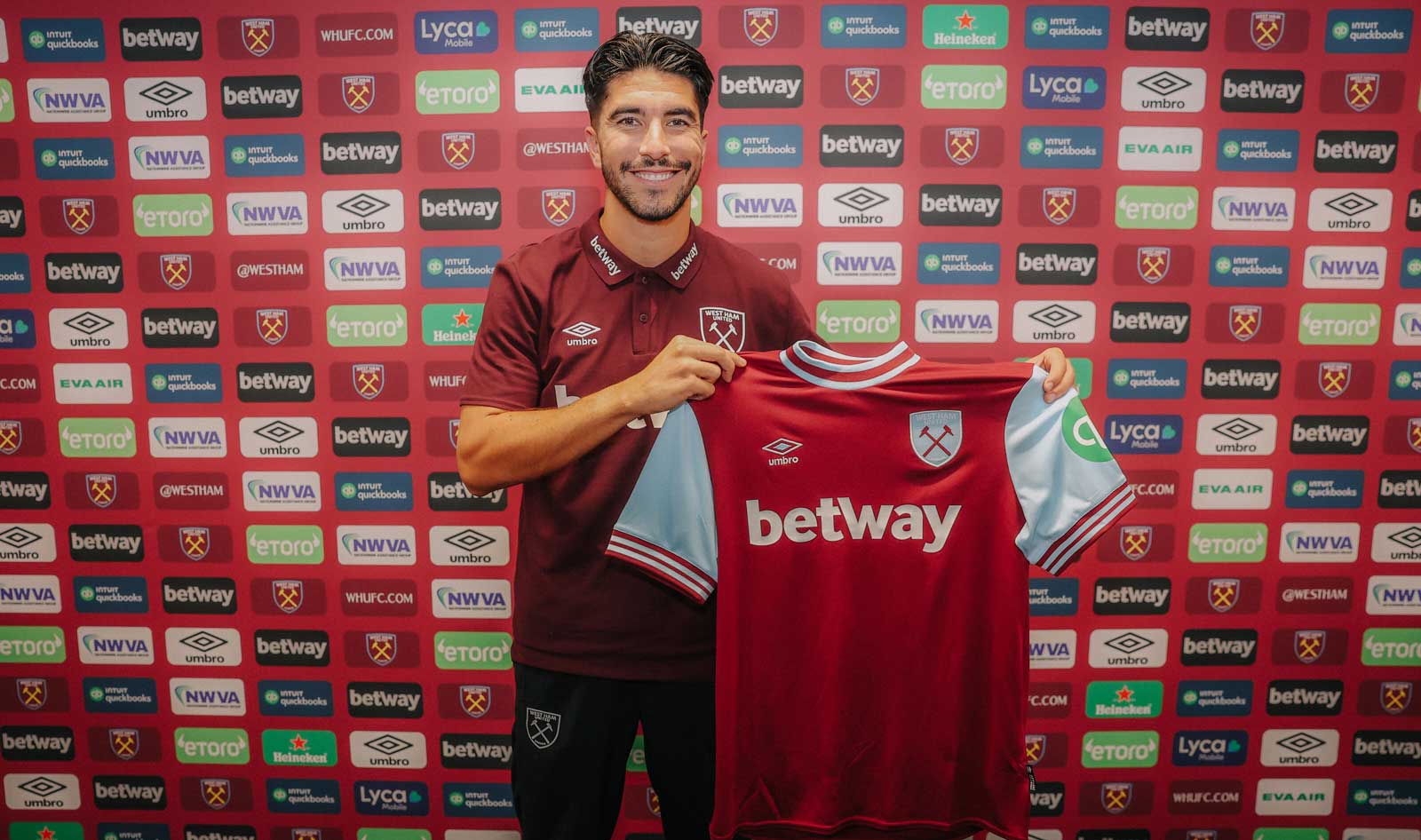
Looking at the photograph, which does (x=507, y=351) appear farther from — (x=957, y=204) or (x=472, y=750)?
(x=472, y=750)

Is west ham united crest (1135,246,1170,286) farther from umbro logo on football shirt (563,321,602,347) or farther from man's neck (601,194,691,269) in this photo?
umbro logo on football shirt (563,321,602,347)

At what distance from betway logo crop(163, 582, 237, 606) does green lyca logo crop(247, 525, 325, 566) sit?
14cm

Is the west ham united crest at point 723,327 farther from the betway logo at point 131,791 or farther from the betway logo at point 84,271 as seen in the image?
the betway logo at point 131,791

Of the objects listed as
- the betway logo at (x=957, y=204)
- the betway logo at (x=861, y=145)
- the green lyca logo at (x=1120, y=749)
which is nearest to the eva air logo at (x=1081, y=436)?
the betway logo at (x=957, y=204)

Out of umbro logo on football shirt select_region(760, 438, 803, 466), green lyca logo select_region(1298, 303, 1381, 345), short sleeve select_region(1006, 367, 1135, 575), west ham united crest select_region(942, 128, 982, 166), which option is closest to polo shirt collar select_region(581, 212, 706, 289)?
umbro logo on football shirt select_region(760, 438, 803, 466)

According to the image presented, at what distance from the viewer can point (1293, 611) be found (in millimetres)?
2291

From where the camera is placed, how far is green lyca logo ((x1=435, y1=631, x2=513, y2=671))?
7.49 ft

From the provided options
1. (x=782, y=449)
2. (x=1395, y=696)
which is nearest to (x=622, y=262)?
(x=782, y=449)

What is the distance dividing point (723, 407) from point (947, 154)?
3.92 ft

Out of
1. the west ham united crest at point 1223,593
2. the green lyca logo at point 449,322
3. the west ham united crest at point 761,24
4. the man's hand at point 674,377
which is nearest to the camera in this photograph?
the man's hand at point 674,377

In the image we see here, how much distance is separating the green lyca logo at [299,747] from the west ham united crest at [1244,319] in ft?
9.84

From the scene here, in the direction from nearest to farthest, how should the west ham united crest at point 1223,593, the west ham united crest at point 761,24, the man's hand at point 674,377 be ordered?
the man's hand at point 674,377
the west ham united crest at point 761,24
the west ham united crest at point 1223,593

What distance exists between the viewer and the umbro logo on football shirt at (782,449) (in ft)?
4.67

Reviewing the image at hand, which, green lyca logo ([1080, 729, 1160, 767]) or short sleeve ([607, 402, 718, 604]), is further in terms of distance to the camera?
green lyca logo ([1080, 729, 1160, 767])
